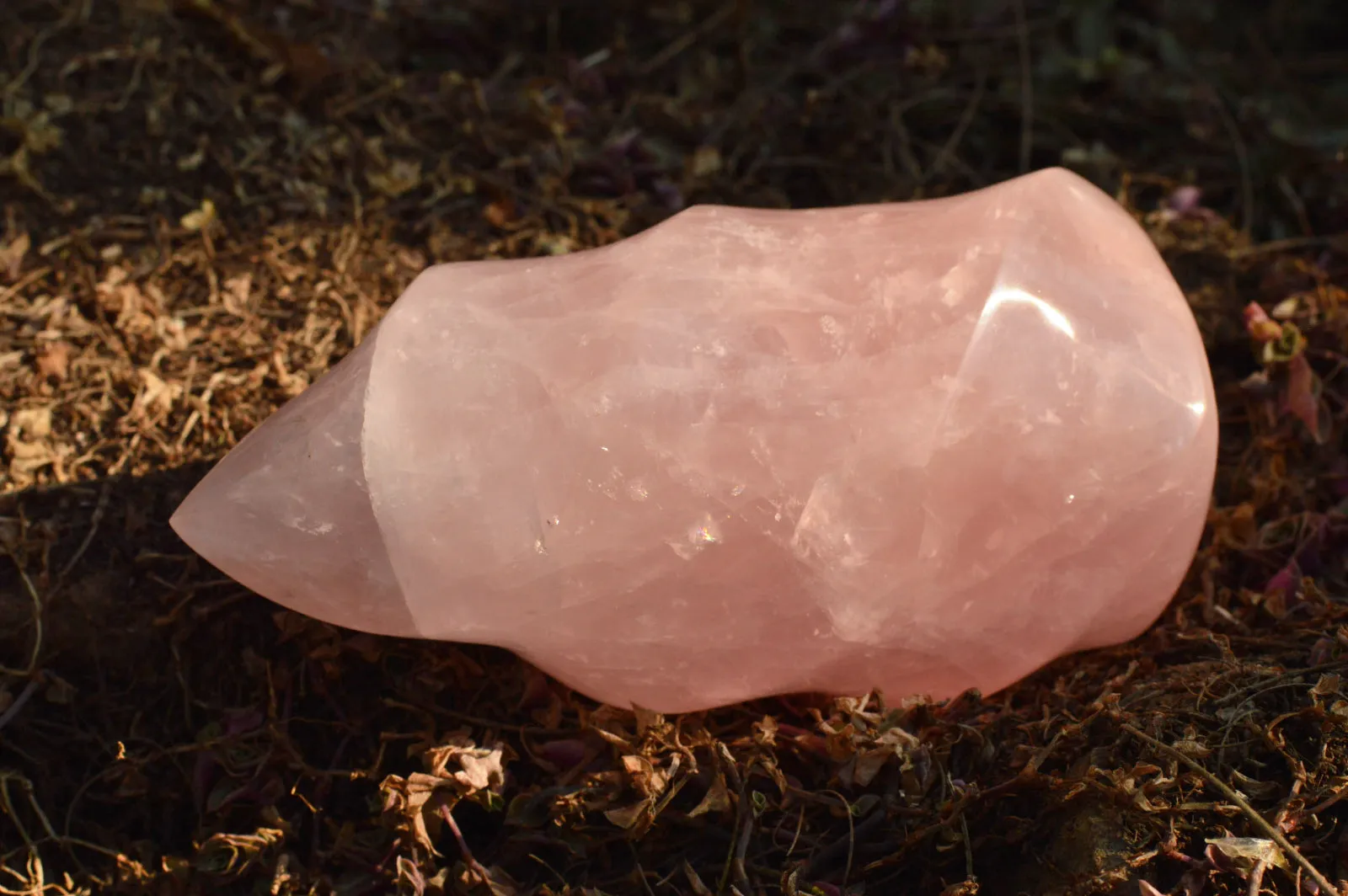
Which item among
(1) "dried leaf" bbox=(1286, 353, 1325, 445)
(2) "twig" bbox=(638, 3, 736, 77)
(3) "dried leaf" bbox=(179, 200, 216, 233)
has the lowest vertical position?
(1) "dried leaf" bbox=(1286, 353, 1325, 445)

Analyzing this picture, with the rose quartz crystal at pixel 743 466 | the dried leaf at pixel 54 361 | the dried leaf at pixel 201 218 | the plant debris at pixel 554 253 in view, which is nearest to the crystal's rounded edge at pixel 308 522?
the rose quartz crystal at pixel 743 466

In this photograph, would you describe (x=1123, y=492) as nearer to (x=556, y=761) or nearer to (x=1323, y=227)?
(x=556, y=761)

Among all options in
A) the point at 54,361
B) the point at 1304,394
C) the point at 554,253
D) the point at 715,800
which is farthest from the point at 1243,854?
the point at 54,361

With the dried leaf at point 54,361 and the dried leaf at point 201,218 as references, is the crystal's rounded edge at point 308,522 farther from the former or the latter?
the dried leaf at point 201,218

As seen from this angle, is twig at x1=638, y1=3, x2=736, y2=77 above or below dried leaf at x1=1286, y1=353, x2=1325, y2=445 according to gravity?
above

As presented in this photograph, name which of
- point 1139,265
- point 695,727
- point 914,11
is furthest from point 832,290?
point 914,11

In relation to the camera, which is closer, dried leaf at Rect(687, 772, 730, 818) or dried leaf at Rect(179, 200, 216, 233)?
dried leaf at Rect(687, 772, 730, 818)

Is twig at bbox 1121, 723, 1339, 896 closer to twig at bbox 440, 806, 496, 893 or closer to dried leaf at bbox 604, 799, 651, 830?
dried leaf at bbox 604, 799, 651, 830

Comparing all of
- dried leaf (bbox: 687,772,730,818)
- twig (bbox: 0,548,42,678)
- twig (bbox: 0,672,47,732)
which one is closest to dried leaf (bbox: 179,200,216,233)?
twig (bbox: 0,548,42,678)
